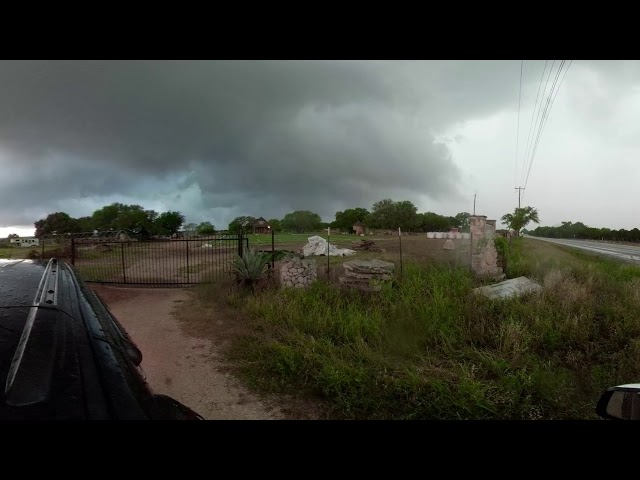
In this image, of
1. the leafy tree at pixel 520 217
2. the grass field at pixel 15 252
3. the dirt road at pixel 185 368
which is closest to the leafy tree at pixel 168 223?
the grass field at pixel 15 252

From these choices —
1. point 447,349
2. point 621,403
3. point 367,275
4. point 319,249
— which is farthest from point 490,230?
point 319,249

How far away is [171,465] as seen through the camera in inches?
27.1

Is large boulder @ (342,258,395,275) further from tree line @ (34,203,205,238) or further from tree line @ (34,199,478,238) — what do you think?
tree line @ (34,203,205,238)

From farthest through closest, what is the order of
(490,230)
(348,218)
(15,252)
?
1. (348,218)
2. (490,230)
3. (15,252)

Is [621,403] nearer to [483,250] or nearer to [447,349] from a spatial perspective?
[447,349]

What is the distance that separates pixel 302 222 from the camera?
3180 centimetres

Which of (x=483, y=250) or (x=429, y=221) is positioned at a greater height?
(x=429, y=221)

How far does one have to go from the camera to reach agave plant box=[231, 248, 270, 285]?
745 cm

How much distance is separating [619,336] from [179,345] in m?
6.71

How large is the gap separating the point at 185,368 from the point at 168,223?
13.6m

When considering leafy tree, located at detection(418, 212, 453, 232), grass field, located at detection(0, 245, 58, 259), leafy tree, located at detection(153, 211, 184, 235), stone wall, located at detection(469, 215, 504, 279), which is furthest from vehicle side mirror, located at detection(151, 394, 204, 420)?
leafy tree, located at detection(418, 212, 453, 232)

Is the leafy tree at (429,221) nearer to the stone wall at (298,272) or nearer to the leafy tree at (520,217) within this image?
the leafy tree at (520,217)

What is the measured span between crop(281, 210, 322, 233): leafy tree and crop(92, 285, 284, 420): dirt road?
905 inches

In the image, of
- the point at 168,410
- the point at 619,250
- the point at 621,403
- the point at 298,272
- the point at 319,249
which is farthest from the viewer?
the point at 619,250
